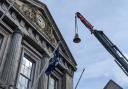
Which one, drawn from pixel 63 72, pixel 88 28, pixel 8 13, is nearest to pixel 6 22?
pixel 8 13

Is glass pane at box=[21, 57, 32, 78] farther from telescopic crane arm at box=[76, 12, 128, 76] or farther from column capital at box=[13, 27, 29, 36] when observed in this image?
telescopic crane arm at box=[76, 12, 128, 76]

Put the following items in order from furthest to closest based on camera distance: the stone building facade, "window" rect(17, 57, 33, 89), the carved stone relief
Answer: the carved stone relief < "window" rect(17, 57, 33, 89) < the stone building facade

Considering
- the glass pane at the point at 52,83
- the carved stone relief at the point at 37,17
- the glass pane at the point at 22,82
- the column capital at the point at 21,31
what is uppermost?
the carved stone relief at the point at 37,17

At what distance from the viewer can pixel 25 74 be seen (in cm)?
1811

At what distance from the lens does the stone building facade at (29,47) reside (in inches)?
648

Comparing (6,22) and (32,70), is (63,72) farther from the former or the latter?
(6,22)

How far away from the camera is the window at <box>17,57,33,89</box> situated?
17375mm

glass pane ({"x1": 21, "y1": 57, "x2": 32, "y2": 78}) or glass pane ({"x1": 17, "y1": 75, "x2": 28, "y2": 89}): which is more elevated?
glass pane ({"x1": 21, "y1": 57, "x2": 32, "y2": 78})

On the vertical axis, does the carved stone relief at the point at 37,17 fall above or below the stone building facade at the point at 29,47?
above

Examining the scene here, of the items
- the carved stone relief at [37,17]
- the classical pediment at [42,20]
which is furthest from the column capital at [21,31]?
the carved stone relief at [37,17]

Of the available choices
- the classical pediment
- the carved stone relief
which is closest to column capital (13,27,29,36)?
the classical pediment

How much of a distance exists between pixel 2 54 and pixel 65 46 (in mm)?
8396

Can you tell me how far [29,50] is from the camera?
19.2 m

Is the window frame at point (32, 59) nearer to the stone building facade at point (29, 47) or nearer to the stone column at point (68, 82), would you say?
the stone building facade at point (29, 47)
